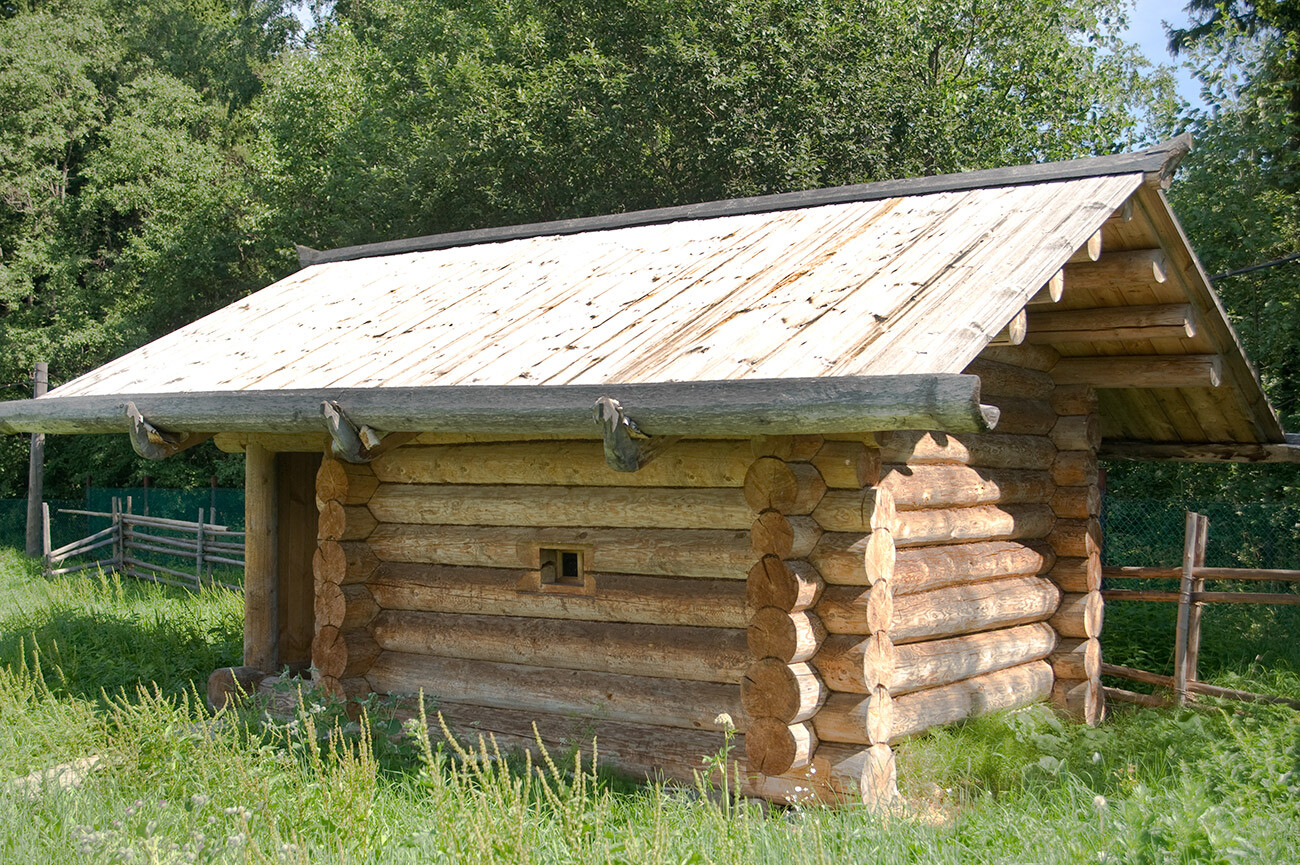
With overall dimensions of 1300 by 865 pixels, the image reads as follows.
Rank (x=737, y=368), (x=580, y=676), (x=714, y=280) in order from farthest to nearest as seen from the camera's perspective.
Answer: (x=714, y=280), (x=580, y=676), (x=737, y=368)

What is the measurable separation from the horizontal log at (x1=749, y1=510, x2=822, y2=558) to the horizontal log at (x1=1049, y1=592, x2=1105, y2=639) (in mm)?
3800

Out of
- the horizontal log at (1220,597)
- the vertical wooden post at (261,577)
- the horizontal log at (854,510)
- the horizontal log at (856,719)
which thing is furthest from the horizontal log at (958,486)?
the vertical wooden post at (261,577)

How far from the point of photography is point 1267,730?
7.02m

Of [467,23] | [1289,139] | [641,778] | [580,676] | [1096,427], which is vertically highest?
[467,23]

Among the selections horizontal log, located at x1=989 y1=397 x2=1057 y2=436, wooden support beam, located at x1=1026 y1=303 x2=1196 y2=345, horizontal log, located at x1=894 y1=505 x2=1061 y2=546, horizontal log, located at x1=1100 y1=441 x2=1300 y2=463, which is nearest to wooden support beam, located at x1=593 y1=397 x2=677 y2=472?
horizontal log, located at x1=894 y1=505 x2=1061 y2=546

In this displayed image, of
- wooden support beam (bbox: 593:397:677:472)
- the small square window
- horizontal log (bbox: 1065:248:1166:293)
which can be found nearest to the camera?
wooden support beam (bbox: 593:397:677:472)

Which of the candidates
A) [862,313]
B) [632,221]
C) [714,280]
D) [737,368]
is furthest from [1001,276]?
[632,221]

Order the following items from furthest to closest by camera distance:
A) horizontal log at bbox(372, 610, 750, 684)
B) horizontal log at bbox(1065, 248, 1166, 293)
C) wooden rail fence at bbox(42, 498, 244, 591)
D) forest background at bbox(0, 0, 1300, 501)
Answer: wooden rail fence at bbox(42, 498, 244, 591)
forest background at bbox(0, 0, 1300, 501)
horizontal log at bbox(1065, 248, 1166, 293)
horizontal log at bbox(372, 610, 750, 684)

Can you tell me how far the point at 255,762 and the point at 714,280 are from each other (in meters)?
4.20

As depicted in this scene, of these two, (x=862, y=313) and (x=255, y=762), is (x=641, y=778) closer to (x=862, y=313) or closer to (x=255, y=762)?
(x=255, y=762)

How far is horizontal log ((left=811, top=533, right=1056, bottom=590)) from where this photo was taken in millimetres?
6410

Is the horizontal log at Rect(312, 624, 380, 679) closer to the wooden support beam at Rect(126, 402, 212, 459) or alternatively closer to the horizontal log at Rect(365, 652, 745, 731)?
the horizontal log at Rect(365, 652, 745, 731)

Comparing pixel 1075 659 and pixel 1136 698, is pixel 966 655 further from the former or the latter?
pixel 1136 698

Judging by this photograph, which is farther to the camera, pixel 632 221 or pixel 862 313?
pixel 632 221
